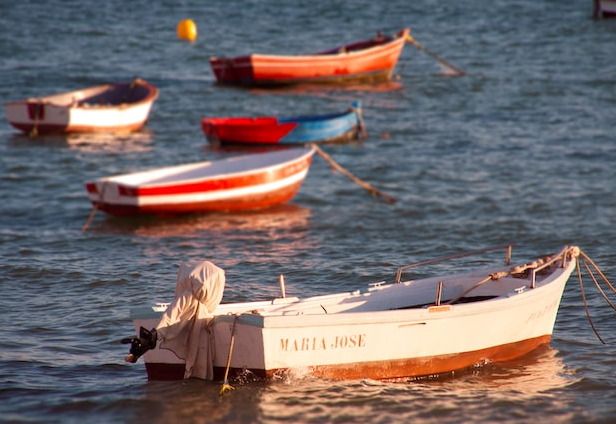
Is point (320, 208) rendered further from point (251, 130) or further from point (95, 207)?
point (251, 130)

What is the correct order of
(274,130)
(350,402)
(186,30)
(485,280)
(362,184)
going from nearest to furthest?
(350,402)
(485,280)
(362,184)
(274,130)
(186,30)

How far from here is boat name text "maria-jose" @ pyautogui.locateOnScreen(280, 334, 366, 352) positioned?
8117 mm

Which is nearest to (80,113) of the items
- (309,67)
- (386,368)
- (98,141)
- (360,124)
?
(98,141)

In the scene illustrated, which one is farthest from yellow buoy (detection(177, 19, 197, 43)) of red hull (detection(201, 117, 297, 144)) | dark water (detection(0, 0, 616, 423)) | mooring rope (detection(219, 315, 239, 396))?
mooring rope (detection(219, 315, 239, 396))

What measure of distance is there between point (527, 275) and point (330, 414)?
308 cm

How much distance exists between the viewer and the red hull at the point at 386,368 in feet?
27.5

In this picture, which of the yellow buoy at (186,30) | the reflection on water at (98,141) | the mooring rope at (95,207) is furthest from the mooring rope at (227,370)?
the yellow buoy at (186,30)

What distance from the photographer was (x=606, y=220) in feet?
51.3

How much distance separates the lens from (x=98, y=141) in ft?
72.5

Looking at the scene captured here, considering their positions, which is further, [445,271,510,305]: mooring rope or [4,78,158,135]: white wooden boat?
Result: [4,78,158,135]: white wooden boat

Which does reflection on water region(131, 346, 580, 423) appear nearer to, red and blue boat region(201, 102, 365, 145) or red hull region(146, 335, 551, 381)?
red hull region(146, 335, 551, 381)

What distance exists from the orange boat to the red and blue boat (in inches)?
272

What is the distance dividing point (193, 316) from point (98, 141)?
1472cm

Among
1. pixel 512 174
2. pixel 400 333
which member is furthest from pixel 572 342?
pixel 512 174
